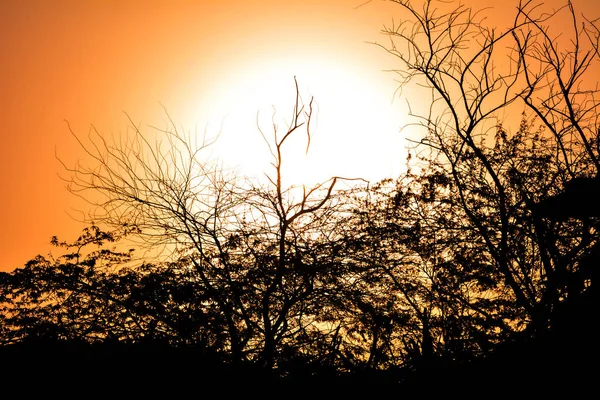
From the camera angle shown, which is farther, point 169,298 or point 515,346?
point 169,298

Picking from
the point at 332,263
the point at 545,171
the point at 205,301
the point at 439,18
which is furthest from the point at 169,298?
the point at 545,171

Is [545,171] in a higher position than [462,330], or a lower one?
higher

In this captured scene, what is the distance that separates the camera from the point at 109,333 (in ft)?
35.7

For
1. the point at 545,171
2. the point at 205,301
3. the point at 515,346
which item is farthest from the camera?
the point at 545,171

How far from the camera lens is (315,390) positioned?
7.55 metres

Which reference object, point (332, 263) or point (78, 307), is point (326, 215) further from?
point (78, 307)

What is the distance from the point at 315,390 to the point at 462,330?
4802 millimetres

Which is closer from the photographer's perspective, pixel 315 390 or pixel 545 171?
pixel 315 390

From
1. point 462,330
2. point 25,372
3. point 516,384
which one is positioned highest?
point 462,330

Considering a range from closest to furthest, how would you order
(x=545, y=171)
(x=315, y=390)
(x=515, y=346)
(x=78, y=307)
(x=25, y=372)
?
(x=515, y=346) < (x=315, y=390) < (x=25, y=372) < (x=545, y=171) < (x=78, y=307)

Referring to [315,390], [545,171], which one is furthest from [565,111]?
[315,390]

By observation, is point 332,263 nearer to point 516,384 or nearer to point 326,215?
point 326,215

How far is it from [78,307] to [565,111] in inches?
508

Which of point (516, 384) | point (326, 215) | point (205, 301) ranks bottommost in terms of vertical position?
point (516, 384)
